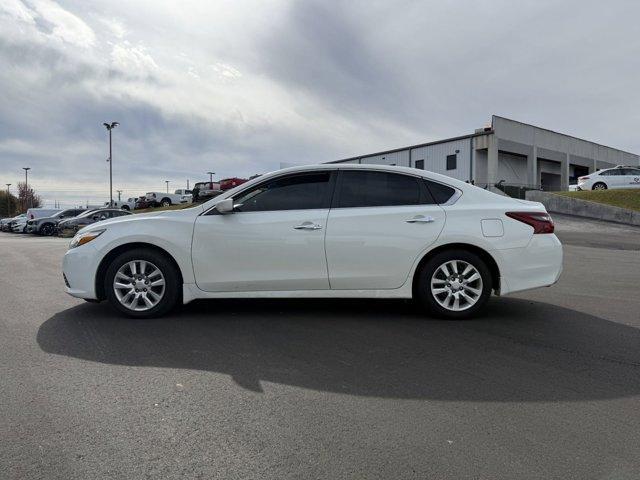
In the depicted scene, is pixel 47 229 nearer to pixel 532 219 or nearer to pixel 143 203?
pixel 143 203

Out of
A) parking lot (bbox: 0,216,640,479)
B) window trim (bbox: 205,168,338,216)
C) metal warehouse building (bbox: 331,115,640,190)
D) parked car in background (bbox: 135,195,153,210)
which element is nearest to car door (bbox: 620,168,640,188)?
metal warehouse building (bbox: 331,115,640,190)

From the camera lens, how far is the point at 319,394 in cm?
325

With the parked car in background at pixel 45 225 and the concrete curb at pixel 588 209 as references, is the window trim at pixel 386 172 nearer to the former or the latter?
the concrete curb at pixel 588 209

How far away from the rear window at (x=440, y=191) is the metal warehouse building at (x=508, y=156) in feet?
108

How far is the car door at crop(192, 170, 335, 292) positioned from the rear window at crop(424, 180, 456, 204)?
121cm

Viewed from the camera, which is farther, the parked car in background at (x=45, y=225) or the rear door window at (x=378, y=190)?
the parked car in background at (x=45, y=225)

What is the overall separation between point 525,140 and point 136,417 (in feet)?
137

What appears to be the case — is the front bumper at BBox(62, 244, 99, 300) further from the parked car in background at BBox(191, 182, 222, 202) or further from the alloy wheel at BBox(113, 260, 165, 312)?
the parked car in background at BBox(191, 182, 222, 202)

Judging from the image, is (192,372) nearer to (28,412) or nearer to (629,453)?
(28,412)

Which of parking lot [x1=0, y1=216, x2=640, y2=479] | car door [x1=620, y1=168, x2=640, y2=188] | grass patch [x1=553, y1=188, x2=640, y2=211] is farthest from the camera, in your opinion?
car door [x1=620, y1=168, x2=640, y2=188]

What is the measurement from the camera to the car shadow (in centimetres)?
344

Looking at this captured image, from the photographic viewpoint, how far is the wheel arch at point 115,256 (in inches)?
207

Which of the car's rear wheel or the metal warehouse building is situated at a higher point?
the metal warehouse building

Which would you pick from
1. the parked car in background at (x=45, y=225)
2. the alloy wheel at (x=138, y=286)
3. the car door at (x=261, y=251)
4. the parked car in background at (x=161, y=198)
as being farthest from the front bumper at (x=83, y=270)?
the parked car in background at (x=161, y=198)
